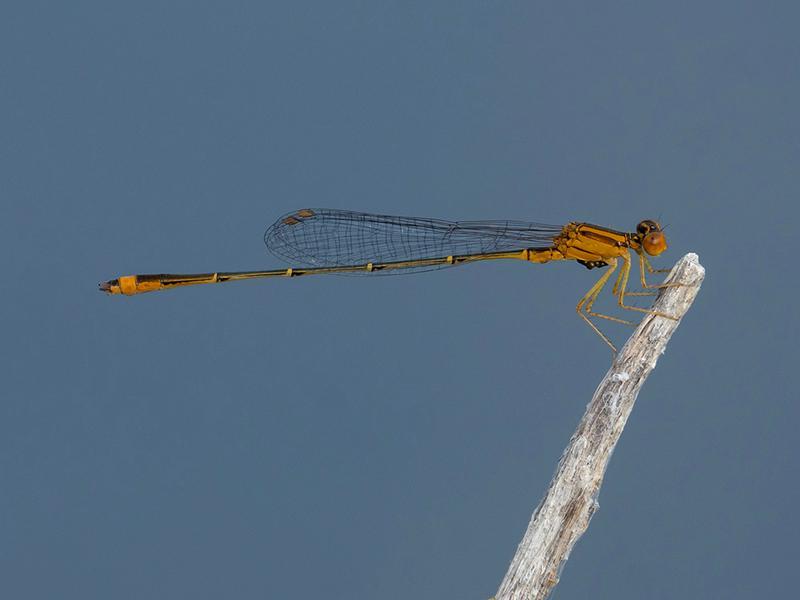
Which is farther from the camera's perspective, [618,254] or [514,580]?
[618,254]

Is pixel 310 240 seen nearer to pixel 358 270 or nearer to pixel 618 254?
pixel 358 270

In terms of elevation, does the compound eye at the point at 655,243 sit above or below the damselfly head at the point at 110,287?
above

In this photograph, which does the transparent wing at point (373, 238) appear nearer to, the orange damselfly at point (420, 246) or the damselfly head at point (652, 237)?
the orange damselfly at point (420, 246)

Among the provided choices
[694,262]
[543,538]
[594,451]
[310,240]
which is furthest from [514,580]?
[310,240]

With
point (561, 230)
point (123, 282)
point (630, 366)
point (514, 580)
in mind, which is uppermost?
point (561, 230)

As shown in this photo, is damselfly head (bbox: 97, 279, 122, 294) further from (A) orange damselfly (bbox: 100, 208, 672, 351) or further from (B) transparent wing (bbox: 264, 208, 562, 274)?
(B) transparent wing (bbox: 264, 208, 562, 274)

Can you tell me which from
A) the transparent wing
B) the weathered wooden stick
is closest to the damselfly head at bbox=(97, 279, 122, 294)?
the transparent wing

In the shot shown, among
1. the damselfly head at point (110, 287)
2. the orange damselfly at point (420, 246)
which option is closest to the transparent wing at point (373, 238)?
the orange damselfly at point (420, 246)
